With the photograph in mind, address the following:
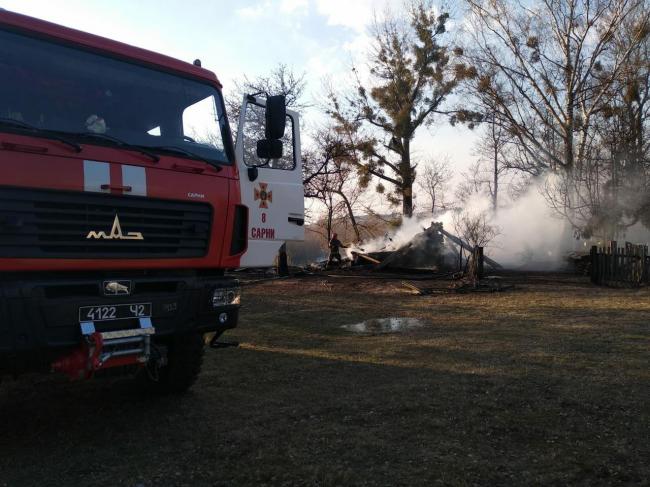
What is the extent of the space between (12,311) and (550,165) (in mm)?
25265

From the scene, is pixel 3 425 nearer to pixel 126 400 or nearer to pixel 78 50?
pixel 126 400

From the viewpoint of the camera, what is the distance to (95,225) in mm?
4016

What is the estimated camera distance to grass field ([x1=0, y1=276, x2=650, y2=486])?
3799mm

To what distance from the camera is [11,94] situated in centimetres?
383

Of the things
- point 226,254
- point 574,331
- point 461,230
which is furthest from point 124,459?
point 461,230

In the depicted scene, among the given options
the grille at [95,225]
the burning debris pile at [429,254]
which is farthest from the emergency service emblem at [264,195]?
the burning debris pile at [429,254]

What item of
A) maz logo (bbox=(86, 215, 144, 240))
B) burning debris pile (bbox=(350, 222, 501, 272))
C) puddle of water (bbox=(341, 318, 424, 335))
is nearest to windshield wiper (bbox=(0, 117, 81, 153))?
maz logo (bbox=(86, 215, 144, 240))

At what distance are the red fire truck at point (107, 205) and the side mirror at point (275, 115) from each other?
1 centimetres

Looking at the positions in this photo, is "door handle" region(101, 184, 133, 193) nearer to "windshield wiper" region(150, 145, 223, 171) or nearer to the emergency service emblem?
"windshield wiper" region(150, 145, 223, 171)

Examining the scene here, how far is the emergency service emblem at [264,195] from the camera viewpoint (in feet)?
18.8

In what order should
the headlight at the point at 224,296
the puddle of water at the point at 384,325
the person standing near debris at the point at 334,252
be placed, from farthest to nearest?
the person standing near debris at the point at 334,252
the puddle of water at the point at 384,325
the headlight at the point at 224,296

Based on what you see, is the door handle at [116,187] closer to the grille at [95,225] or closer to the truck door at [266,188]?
the grille at [95,225]

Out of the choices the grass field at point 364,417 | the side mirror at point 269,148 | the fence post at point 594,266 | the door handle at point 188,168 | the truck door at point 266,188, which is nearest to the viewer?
the grass field at point 364,417

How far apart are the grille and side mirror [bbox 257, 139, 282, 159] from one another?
3.55 ft
